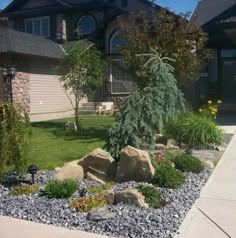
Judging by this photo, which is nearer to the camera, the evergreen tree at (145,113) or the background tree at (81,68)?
the evergreen tree at (145,113)

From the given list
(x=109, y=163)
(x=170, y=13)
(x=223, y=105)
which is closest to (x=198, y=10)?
(x=223, y=105)

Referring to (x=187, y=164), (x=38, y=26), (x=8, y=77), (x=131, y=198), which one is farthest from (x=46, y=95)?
(x=131, y=198)

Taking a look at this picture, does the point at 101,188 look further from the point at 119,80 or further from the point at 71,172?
the point at 119,80

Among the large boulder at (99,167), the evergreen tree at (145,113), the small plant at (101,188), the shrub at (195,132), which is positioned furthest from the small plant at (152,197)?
the shrub at (195,132)

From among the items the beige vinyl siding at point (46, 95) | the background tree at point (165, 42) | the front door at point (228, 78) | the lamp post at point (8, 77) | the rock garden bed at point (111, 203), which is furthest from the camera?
the beige vinyl siding at point (46, 95)

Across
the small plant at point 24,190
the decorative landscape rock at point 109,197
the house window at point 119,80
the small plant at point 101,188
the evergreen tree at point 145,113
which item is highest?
the house window at point 119,80

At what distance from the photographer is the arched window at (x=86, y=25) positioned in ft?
96.5

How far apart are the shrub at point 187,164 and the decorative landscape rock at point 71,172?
1.90 m

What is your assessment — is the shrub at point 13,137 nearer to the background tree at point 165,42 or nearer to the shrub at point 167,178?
the shrub at point 167,178

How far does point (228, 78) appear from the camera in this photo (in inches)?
797

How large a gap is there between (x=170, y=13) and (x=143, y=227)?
33.1ft

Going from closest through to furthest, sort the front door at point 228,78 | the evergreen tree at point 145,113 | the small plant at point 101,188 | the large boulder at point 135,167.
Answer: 1. the small plant at point 101,188
2. the large boulder at point 135,167
3. the evergreen tree at point 145,113
4. the front door at point 228,78

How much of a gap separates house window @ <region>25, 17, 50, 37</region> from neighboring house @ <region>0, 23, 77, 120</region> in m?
7.53

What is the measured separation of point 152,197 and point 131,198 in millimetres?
321
